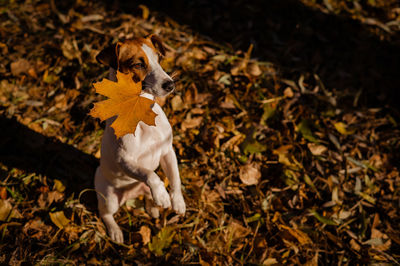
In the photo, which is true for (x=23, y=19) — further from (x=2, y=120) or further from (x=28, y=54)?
(x=2, y=120)

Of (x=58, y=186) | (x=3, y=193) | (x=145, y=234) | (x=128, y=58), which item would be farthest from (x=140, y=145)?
(x=3, y=193)

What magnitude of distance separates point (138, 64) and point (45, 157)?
2023mm

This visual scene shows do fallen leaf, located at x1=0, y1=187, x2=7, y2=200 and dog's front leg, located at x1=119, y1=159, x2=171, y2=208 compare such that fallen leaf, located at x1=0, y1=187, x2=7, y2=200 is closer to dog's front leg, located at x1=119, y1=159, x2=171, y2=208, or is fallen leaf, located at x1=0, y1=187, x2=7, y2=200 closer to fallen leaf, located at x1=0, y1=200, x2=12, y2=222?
fallen leaf, located at x1=0, y1=200, x2=12, y2=222

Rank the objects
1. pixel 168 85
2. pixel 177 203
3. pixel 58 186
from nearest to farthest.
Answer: pixel 168 85 → pixel 177 203 → pixel 58 186

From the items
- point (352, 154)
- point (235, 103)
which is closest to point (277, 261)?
point (352, 154)

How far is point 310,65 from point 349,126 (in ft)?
3.87

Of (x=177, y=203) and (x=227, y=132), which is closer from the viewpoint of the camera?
(x=177, y=203)

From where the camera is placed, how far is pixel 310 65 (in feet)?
13.8

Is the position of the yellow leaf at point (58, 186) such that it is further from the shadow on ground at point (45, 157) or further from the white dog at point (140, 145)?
the white dog at point (140, 145)

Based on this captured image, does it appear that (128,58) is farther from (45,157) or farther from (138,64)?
(45,157)

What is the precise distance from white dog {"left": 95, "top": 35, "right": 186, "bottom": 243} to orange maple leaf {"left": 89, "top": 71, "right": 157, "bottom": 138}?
0.27 meters

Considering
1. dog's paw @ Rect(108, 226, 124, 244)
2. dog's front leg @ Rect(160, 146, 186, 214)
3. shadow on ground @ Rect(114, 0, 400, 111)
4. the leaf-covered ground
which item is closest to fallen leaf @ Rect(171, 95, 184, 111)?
the leaf-covered ground

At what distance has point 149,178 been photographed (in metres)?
2.07

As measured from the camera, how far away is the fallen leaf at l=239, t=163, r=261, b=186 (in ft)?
10.6
